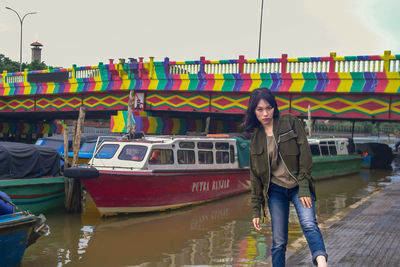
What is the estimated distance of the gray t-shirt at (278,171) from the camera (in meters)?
5.05

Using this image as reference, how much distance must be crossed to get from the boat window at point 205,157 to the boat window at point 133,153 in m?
2.57

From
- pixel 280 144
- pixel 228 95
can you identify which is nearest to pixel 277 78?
pixel 228 95

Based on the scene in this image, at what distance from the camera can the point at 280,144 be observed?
5.06 metres

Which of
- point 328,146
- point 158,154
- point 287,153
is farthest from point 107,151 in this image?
point 328,146

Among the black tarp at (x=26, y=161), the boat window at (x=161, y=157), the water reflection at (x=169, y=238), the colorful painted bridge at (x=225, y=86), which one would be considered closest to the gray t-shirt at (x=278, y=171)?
the water reflection at (x=169, y=238)

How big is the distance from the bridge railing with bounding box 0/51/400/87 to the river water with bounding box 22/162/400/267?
8.30 metres

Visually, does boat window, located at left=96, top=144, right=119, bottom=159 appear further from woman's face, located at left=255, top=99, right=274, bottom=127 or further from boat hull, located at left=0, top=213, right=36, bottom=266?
woman's face, located at left=255, top=99, right=274, bottom=127

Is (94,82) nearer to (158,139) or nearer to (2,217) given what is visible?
(158,139)

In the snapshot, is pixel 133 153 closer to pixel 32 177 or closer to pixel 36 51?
pixel 32 177

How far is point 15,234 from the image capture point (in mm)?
8906

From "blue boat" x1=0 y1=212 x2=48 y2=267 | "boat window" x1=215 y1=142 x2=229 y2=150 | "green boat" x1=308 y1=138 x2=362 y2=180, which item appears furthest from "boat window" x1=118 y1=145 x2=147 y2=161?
"green boat" x1=308 y1=138 x2=362 y2=180

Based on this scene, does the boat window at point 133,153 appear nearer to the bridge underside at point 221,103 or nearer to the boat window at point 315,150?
the bridge underside at point 221,103

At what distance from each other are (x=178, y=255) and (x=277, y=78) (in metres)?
16.8

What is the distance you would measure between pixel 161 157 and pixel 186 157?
1.25 meters
